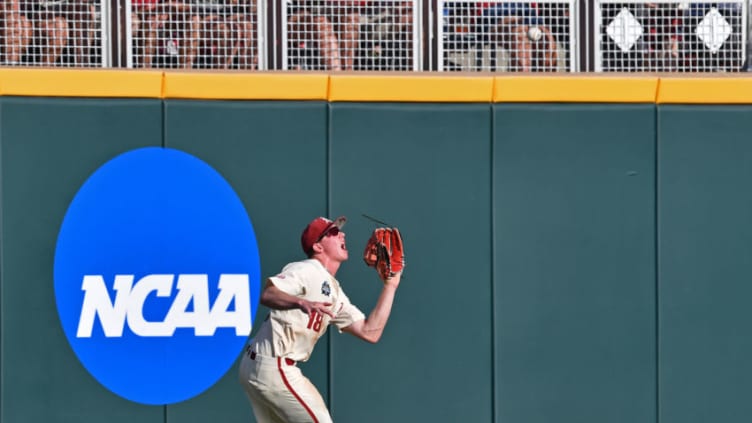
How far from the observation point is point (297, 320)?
7121 millimetres

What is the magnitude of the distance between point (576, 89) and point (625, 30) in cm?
73

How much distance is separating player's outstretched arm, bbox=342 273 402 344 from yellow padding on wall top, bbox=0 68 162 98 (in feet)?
6.80

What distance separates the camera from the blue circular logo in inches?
322

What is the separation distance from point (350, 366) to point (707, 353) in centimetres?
240

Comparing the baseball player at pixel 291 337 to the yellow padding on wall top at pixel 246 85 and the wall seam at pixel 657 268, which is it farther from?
the wall seam at pixel 657 268

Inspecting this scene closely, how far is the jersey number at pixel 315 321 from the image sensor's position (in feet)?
23.4

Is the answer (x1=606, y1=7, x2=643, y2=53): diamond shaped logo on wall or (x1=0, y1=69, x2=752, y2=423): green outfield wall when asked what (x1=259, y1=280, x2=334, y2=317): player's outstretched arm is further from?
(x1=606, y1=7, x2=643, y2=53): diamond shaped logo on wall

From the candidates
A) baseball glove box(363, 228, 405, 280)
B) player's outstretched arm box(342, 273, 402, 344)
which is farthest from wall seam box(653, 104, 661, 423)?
player's outstretched arm box(342, 273, 402, 344)

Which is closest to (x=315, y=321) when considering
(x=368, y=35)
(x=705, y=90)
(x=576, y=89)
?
(x=368, y=35)

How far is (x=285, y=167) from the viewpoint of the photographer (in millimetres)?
8328

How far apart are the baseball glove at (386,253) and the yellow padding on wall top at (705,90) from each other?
7.47ft

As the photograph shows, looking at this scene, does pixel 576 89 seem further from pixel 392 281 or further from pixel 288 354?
pixel 288 354

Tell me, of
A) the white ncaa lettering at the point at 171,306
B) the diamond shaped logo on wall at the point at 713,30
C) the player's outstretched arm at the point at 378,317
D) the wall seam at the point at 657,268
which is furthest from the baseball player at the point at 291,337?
the diamond shaped logo on wall at the point at 713,30

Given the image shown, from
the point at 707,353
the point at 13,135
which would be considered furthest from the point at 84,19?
the point at 707,353
